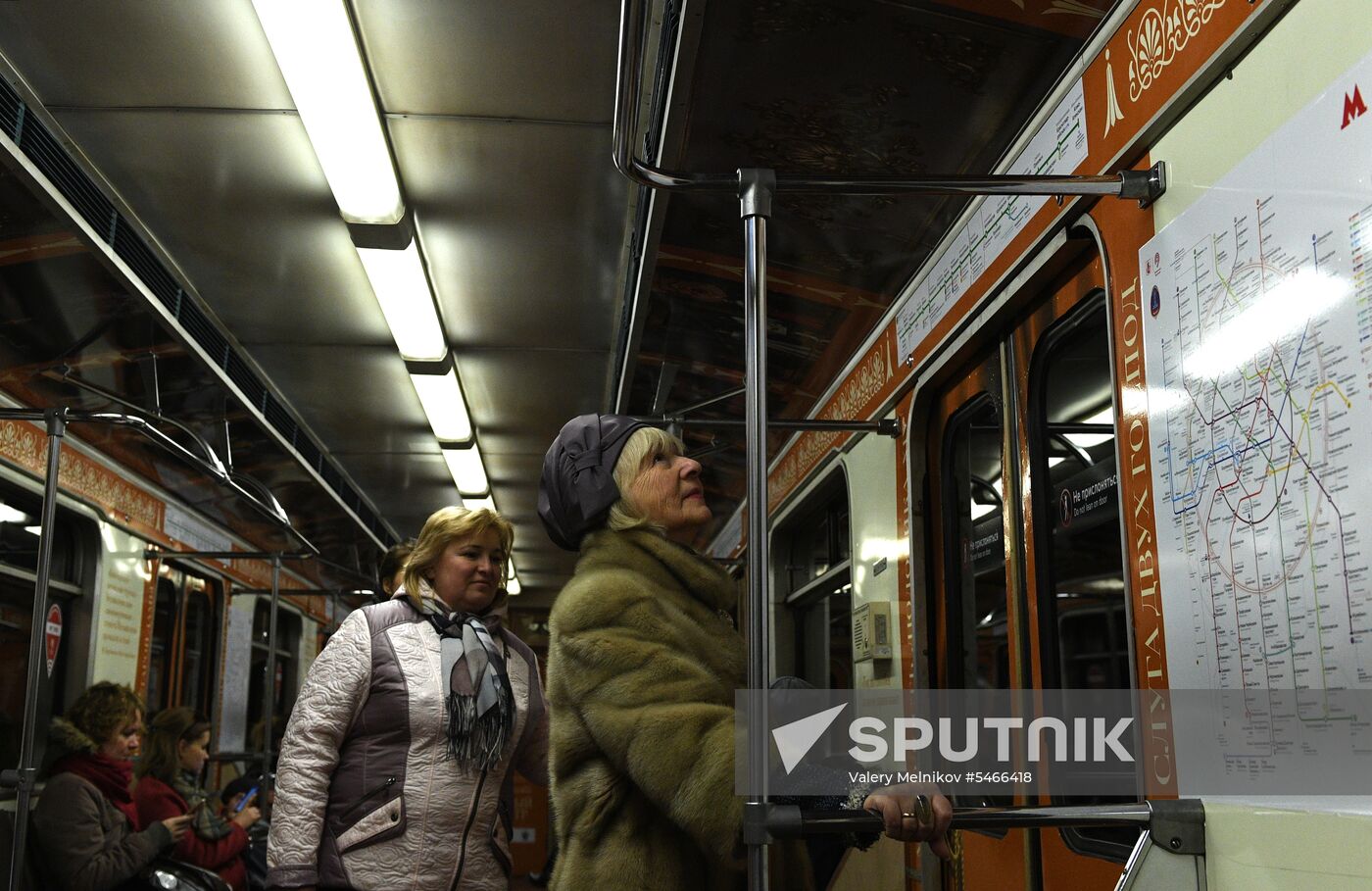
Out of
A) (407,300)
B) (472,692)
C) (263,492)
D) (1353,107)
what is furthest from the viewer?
(263,492)

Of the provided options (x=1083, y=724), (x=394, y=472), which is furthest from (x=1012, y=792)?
(x=394, y=472)

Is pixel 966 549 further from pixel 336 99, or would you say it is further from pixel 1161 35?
pixel 336 99

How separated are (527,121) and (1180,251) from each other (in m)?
2.08

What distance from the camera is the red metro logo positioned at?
4.86 feet

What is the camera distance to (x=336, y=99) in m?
3.18

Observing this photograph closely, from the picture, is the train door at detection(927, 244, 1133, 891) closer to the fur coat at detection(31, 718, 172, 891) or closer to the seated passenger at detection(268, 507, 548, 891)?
the seated passenger at detection(268, 507, 548, 891)

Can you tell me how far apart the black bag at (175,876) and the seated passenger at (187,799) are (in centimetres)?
21

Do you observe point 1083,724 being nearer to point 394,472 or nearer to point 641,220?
point 641,220

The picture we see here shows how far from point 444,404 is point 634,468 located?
440 centimetres

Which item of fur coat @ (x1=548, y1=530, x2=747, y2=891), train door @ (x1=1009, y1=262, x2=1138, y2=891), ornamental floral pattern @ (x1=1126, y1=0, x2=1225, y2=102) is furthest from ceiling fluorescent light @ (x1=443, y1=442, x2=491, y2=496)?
ornamental floral pattern @ (x1=1126, y1=0, x2=1225, y2=102)

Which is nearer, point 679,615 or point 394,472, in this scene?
point 679,615

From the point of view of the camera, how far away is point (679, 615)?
1977 millimetres

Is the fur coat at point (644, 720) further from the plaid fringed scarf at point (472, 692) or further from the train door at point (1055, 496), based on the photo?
the train door at point (1055, 496)

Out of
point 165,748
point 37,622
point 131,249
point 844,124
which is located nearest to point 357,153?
point 131,249
